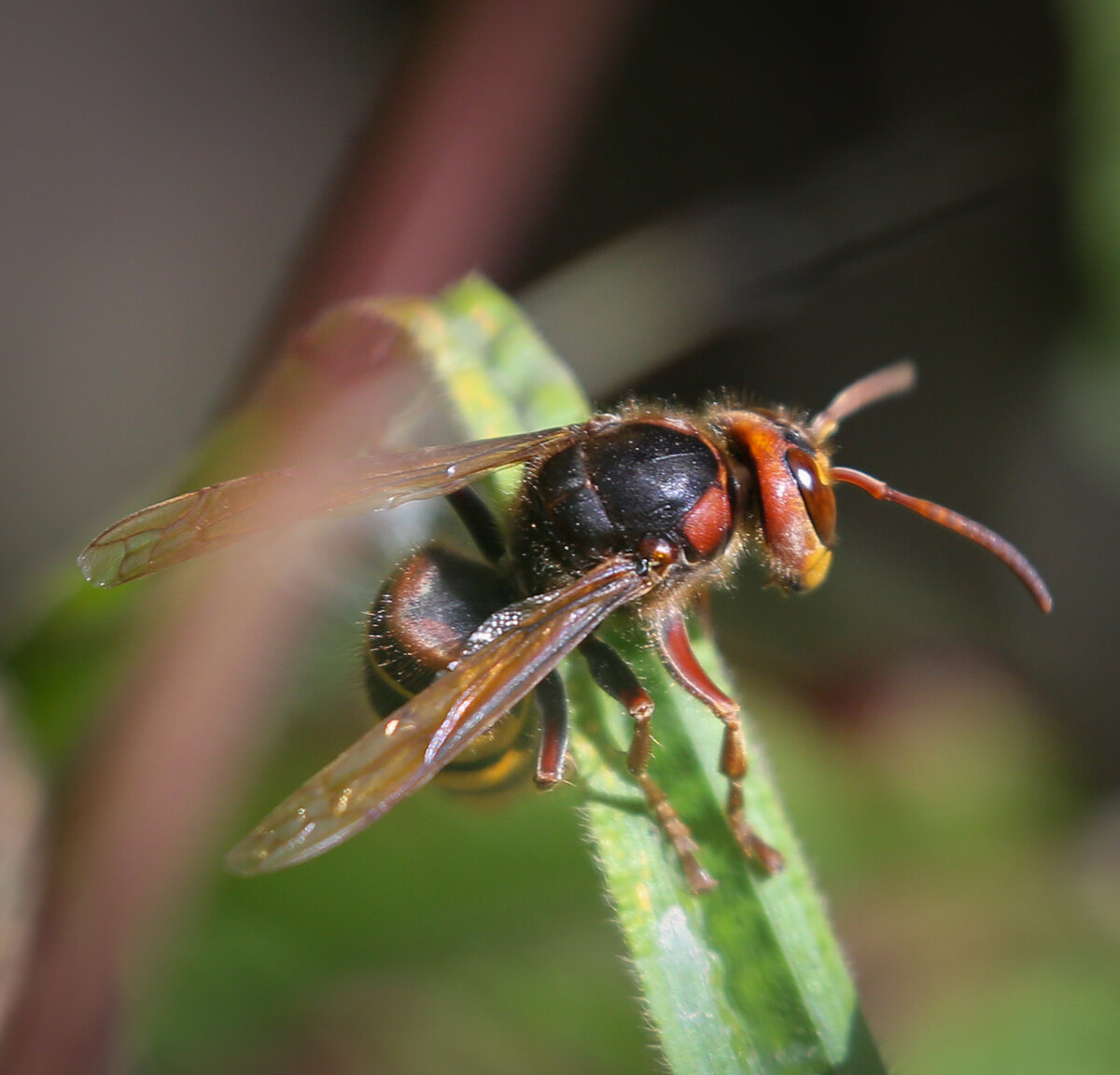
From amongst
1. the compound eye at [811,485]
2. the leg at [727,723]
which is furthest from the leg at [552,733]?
the compound eye at [811,485]

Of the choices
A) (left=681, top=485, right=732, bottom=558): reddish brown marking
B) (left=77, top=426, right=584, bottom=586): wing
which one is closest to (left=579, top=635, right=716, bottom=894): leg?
(left=681, top=485, right=732, bottom=558): reddish brown marking

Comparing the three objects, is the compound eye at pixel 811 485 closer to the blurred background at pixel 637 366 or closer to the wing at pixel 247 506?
the wing at pixel 247 506

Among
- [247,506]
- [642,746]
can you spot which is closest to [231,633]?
[247,506]

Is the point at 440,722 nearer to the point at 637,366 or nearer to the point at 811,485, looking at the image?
the point at 811,485

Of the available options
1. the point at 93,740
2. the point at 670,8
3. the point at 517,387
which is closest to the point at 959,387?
the point at 670,8

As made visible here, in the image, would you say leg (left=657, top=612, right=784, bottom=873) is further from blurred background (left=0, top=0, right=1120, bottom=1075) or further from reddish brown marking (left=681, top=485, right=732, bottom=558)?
blurred background (left=0, top=0, right=1120, bottom=1075)

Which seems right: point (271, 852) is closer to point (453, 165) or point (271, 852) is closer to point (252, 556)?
point (252, 556)
